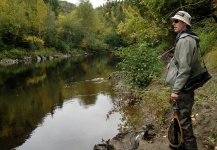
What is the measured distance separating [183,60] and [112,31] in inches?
3117

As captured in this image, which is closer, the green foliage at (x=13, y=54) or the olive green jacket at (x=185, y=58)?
the olive green jacket at (x=185, y=58)

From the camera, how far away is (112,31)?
82312mm

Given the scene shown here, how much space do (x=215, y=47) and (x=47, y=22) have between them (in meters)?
48.4

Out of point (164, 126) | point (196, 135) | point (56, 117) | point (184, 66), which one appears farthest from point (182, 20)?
point (56, 117)

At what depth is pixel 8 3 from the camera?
49688 mm

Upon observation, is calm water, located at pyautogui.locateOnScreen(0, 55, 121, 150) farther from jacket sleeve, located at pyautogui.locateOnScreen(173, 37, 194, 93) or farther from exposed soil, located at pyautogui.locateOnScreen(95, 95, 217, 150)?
jacket sleeve, located at pyautogui.locateOnScreen(173, 37, 194, 93)

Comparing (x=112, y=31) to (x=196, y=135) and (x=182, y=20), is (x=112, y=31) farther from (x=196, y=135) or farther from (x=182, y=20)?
(x=182, y=20)

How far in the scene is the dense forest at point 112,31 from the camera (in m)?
11.5

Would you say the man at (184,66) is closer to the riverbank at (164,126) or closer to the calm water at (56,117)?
the riverbank at (164,126)

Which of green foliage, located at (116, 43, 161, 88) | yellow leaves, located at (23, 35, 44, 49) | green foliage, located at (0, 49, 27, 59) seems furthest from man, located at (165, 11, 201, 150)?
yellow leaves, located at (23, 35, 44, 49)

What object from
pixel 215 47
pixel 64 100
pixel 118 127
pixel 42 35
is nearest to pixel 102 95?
pixel 64 100

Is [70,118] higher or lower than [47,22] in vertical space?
lower

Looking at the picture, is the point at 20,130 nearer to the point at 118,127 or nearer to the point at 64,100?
the point at 118,127

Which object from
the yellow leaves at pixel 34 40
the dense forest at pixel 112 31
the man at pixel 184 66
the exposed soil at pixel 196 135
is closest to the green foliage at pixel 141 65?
the dense forest at pixel 112 31
